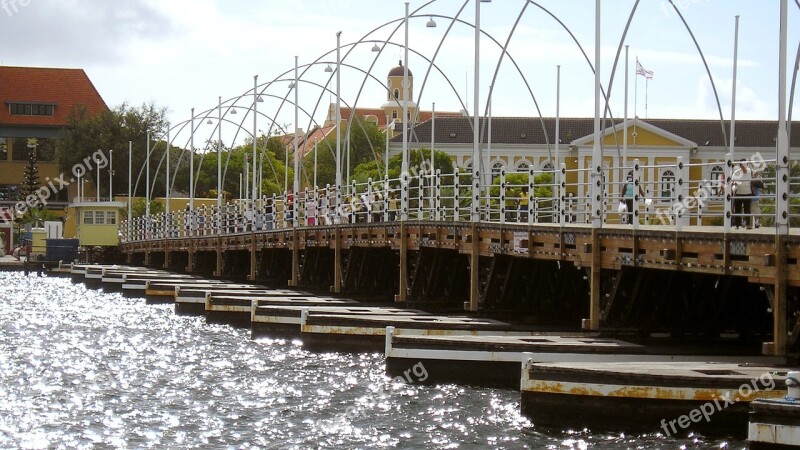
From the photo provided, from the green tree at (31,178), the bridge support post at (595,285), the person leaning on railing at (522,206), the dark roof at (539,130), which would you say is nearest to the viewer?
the bridge support post at (595,285)

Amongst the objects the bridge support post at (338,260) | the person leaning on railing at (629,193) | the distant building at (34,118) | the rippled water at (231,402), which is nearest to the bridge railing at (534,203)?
the person leaning on railing at (629,193)

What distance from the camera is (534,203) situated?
36.8 metres

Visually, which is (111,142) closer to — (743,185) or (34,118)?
(34,118)

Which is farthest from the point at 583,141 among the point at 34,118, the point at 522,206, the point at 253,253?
the point at 522,206

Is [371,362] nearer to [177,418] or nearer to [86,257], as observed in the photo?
[177,418]

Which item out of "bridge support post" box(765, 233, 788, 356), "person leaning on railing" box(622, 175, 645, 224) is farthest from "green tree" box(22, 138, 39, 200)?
"bridge support post" box(765, 233, 788, 356)

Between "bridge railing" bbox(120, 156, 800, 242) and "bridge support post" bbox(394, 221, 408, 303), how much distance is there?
82 cm

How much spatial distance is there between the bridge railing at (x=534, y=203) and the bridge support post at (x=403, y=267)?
823 mm

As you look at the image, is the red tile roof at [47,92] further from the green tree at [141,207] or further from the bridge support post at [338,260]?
the bridge support post at [338,260]

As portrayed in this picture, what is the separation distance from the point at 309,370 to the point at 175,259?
2395 inches

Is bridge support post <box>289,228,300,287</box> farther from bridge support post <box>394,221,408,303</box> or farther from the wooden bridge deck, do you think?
bridge support post <box>394,221,408,303</box>

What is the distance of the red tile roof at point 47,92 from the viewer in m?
161

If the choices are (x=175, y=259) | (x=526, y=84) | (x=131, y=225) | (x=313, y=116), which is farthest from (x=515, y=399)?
(x=131, y=225)

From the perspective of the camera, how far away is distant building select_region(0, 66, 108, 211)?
15900 cm
